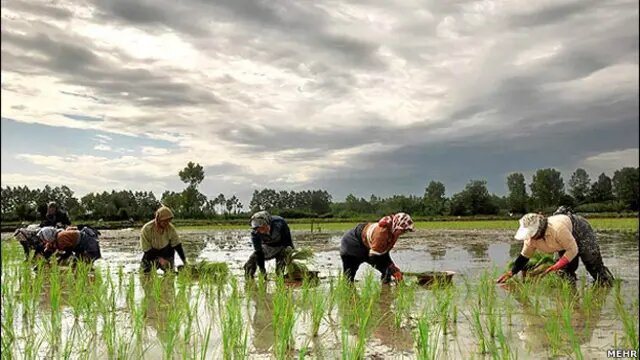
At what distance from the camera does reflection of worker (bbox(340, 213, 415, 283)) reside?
534 cm

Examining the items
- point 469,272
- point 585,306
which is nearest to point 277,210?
point 469,272

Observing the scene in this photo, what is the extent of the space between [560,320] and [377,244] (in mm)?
1920

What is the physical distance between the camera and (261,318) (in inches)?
170

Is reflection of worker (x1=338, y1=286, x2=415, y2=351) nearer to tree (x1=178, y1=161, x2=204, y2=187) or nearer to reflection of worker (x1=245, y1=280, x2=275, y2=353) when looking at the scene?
reflection of worker (x1=245, y1=280, x2=275, y2=353)

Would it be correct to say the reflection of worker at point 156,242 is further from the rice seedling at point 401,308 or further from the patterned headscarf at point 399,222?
the rice seedling at point 401,308

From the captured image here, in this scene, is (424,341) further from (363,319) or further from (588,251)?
(588,251)

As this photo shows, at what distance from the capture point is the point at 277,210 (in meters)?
18.1

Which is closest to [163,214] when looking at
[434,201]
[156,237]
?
[156,237]

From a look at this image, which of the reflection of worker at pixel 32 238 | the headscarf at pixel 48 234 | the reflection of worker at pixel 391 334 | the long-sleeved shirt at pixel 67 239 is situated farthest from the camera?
the reflection of worker at pixel 32 238

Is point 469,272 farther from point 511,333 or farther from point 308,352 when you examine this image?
point 308,352

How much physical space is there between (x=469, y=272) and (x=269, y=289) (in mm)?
2940

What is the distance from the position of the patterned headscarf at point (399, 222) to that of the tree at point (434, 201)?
1952cm

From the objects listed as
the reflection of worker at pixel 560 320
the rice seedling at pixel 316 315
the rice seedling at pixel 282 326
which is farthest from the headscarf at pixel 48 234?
the reflection of worker at pixel 560 320

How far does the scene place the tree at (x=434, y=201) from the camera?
25.2 m
